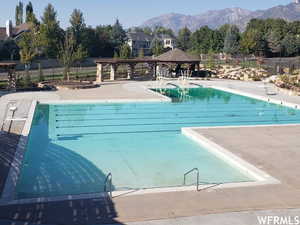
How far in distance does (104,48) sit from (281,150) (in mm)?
47301

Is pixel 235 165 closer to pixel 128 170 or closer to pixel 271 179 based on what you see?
pixel 271 179

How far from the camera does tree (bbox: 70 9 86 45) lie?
52.6 metres

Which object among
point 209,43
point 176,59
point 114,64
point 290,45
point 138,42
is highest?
point 138,42

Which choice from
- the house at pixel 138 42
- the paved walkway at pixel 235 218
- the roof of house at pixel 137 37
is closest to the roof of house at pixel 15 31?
the house at pixel 138 42

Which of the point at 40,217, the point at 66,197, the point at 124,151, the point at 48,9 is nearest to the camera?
the point at 40,217

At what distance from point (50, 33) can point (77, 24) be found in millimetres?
7511

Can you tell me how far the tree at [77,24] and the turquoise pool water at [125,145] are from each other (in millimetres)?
31875

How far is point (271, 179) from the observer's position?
10.1 m

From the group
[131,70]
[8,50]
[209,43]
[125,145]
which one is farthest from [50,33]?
[125,145]

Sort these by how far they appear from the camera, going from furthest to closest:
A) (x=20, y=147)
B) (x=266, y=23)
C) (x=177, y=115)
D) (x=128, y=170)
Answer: (x=266, y=23) < (x=177, y=115) < (x=20, y=147) < (x=128, y=170)

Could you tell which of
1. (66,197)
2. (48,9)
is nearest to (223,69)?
(48,9)

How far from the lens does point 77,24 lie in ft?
174

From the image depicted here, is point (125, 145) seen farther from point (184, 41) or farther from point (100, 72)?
point (184, 41)

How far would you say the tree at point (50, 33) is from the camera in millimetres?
45812
